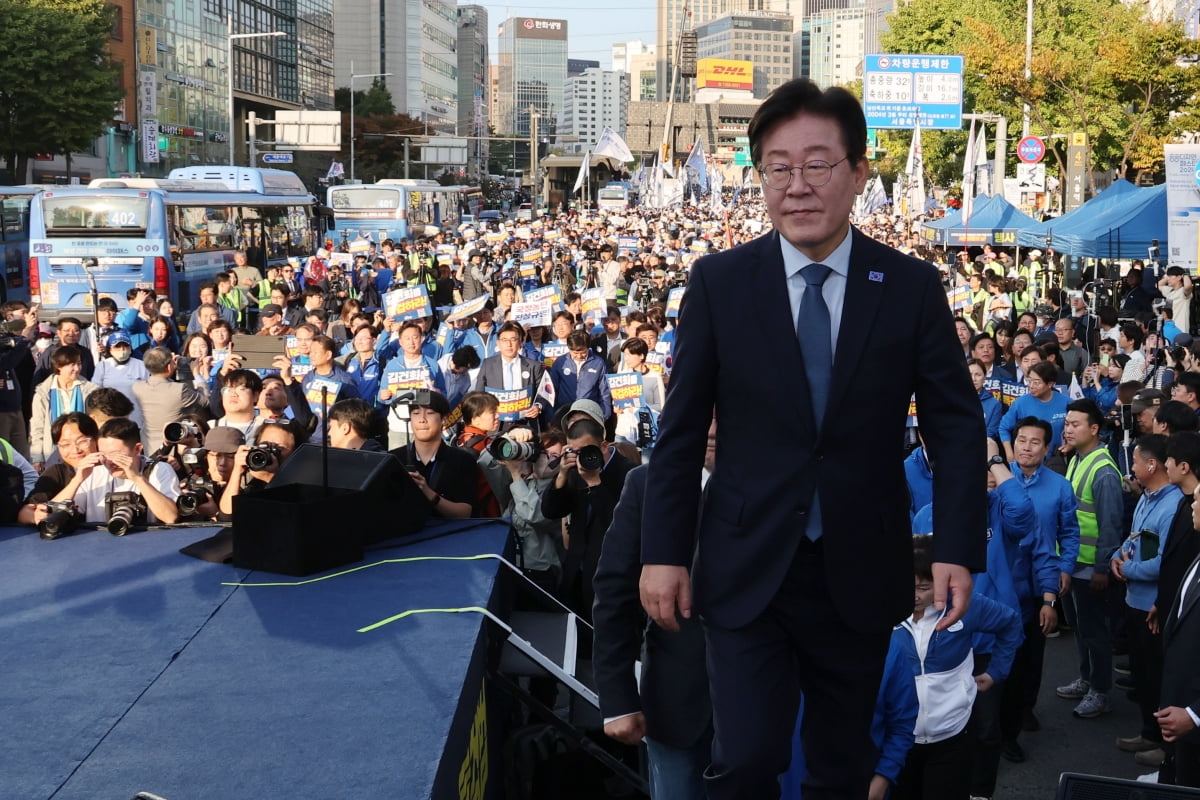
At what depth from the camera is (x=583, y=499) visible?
20.8ft

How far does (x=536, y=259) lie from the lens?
80.7ft

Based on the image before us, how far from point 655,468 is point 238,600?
183 cm

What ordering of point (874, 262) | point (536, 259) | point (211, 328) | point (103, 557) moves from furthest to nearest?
point (536, 259) → point (211, 328) → point (103, 557) → point (874, 262)

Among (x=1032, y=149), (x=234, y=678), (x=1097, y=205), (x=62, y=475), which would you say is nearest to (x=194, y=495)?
(x=62, y=475)

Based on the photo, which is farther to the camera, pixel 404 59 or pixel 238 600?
pixel 404 59

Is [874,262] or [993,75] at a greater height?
[993,75]

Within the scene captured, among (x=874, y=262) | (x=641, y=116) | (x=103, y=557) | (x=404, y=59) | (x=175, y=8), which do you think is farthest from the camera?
(x=404, y=59)

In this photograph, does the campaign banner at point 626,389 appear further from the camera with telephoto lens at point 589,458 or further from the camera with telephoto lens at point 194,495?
the camera with telephoto lens at point 194,495

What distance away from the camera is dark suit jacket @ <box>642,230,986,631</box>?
9.42 feet

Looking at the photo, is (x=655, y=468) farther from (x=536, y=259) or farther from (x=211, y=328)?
(x=536, y=259)

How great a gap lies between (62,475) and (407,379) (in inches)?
174

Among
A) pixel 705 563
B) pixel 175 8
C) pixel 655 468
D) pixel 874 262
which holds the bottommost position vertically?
pixel 705 563

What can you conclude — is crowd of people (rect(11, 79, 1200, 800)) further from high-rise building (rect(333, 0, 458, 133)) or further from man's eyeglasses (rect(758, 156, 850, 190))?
high-rise building (rect(333, 0, 458, 133))

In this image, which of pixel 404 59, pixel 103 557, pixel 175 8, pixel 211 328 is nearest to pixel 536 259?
pixel 211 328
